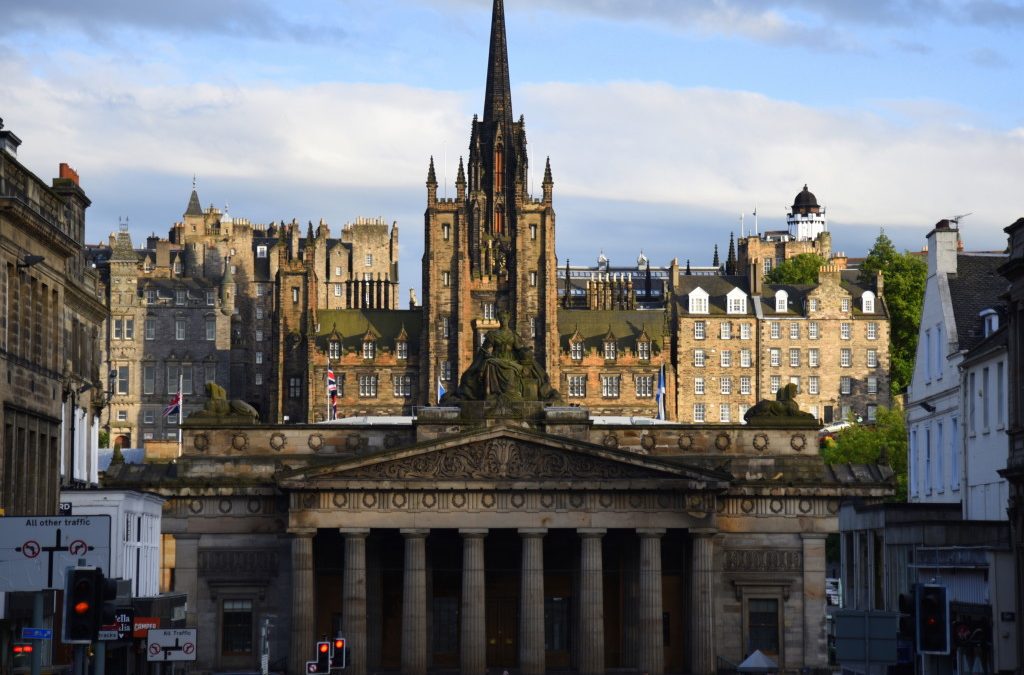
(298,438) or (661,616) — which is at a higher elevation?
(298,438)

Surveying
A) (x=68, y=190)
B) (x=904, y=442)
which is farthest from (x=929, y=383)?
(x=904, y=442)

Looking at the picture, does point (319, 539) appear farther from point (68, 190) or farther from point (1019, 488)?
point (1019, 488)

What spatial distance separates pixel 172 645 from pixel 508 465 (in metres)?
36.5

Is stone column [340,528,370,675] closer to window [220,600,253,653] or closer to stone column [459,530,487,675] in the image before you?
stone column [459,530,487,675]

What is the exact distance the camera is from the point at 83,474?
89.2m

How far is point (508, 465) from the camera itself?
106062mm

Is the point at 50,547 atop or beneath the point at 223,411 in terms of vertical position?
beneath

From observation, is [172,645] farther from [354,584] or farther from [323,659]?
[354,584]

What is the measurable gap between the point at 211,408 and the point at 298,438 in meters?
4.17

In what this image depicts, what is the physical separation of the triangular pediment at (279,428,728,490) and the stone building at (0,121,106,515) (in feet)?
76.8

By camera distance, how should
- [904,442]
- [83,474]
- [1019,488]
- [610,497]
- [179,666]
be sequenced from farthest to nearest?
[904,442]
[610,497]
[179,666]
[83,474]
[1019,488]

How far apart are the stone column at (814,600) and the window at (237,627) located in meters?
23.8

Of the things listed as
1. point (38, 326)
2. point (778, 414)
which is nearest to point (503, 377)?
point (778, 414)

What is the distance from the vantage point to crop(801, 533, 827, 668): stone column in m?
108
